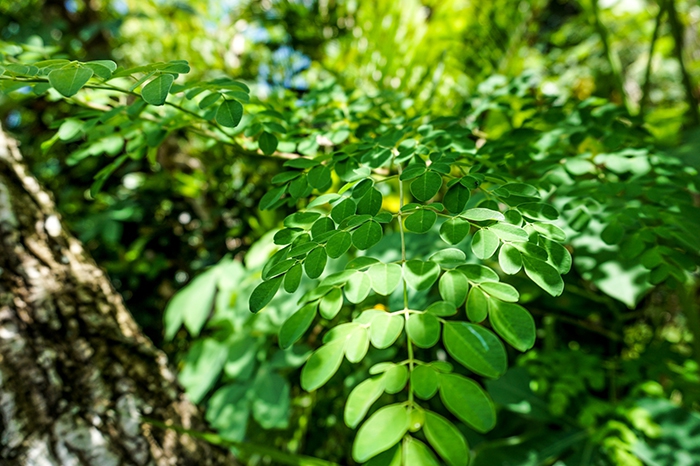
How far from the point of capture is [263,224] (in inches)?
57.1

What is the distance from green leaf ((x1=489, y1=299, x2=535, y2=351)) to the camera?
1.28 ft

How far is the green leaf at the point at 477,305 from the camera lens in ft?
1.33

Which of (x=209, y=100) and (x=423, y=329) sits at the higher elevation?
(x=209, y=100)

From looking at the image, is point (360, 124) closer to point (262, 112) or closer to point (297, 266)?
point (262, 112)

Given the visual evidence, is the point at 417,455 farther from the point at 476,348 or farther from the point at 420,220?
the point at 420,220

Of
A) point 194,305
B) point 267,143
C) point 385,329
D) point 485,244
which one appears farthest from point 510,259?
point 194,305

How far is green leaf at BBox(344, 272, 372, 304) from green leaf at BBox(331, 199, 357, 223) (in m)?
0.07

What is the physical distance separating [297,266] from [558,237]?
256mm

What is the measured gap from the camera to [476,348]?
0.39 meters

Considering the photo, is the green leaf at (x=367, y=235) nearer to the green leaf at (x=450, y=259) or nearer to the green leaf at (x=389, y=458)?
the green leaf at (x=450, y=259)

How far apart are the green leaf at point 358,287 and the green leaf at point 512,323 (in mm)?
108

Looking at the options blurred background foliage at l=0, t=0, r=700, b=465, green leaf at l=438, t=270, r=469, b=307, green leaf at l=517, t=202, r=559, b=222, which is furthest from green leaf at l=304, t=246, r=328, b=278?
blurred background foliage at l=0, t=0, r=700, b=465

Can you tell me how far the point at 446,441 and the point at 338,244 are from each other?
0.62 feet

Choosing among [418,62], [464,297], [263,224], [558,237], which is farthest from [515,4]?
[464,297]
